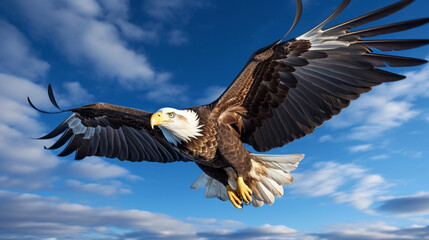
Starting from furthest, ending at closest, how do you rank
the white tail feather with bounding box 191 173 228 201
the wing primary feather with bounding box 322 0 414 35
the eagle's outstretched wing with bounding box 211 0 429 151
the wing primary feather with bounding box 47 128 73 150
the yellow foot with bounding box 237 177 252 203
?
the wing primary feather with bounding box 47 128 73 150
the white tail feather with bounding box 191 173 228 201
the yellow foot with bounding box 237 177 252 203
the eagle's outstretched wing with bounding box 211 0 429 151
the wing primary feather with bounding box 322 0 414 35

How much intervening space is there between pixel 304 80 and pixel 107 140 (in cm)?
409

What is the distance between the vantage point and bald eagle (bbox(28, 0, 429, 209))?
4434 mm

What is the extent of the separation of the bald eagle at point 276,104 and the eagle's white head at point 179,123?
0.01m

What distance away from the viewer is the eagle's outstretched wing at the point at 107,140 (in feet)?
21.2

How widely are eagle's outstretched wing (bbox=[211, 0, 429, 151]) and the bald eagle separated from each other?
0.01 m

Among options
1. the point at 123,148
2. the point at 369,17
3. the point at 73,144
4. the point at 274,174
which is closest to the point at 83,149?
the point at 73,144

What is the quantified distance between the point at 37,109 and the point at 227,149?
3.80m

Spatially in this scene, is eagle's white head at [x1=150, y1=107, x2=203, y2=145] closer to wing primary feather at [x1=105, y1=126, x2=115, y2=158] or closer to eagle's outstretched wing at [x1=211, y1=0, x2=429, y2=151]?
eagle's outstretched wing at [x1=211, y1=0, x2=429, y2=151]

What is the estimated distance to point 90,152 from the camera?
22.1ft

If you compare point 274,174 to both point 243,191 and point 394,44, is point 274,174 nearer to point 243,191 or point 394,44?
point 243,191

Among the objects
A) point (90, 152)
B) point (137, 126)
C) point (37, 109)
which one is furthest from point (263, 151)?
point (37, 109)

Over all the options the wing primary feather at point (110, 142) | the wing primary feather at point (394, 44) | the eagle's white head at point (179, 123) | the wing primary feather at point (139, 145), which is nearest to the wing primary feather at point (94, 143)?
the wing primary feather at point (110, 142)

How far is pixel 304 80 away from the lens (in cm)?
512

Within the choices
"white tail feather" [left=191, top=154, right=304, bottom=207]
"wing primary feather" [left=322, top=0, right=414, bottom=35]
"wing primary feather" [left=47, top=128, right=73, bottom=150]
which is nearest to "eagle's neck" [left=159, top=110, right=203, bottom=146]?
"white tail feather" [left=191, top=154, right=304, bottom=207]
